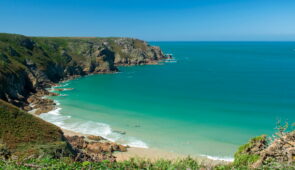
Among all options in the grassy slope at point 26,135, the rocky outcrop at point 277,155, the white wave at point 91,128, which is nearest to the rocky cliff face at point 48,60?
the white wave at point 91,128

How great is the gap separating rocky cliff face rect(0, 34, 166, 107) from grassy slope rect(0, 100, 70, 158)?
23.2m

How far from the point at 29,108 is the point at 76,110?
944cm

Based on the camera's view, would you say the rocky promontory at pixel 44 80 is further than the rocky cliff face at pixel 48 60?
No

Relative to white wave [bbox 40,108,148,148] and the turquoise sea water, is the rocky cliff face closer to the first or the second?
the turquoise sea water

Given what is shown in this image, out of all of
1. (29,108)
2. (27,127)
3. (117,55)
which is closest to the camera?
(27,127)

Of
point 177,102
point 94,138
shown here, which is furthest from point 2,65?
point 177,102

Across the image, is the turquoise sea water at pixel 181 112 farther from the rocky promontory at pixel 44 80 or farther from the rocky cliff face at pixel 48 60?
the rocky cliff face at pixel 48 60

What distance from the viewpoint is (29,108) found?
1924 inches

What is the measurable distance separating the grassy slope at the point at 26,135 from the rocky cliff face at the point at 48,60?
76.0 ft

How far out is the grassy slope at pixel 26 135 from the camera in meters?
20.6

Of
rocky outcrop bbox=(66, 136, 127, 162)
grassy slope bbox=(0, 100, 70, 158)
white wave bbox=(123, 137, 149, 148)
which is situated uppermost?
grassy slope bbox=(0, 100, 70, 158)

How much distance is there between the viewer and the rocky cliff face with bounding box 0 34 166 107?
186 ft

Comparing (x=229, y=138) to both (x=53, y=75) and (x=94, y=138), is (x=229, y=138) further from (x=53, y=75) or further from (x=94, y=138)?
(x=53, y=75)

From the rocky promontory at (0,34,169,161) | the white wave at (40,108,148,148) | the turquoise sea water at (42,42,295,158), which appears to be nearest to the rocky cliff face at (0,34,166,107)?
the rocky promontory at (0,34,169,161)
